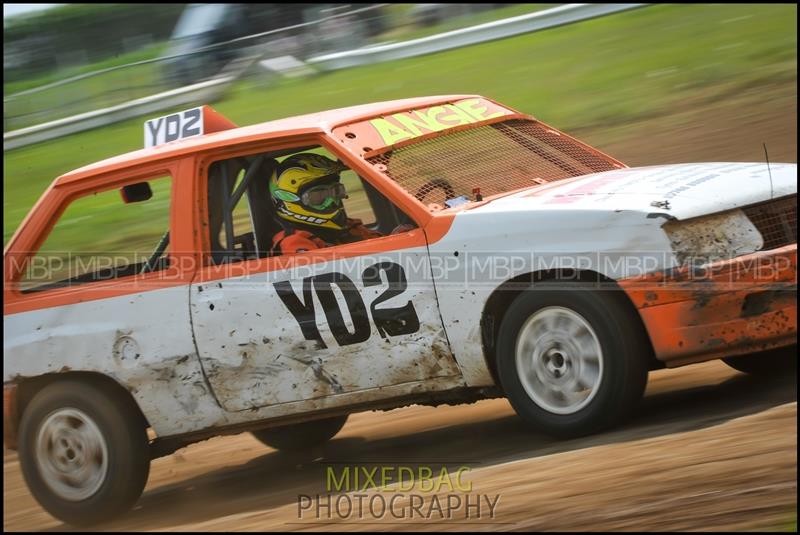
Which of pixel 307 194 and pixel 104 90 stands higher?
pixel 104 90

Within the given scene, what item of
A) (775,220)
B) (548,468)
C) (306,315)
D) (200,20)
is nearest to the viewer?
(548,468)

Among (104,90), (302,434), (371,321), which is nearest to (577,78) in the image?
(104,90)

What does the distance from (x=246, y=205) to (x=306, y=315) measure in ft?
2.50

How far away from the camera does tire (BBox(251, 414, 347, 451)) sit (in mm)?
7008

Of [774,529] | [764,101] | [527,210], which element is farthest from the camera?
[764,101]

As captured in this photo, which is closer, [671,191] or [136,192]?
[671,191]

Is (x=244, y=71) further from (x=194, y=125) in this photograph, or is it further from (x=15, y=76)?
(x=194, y=125)

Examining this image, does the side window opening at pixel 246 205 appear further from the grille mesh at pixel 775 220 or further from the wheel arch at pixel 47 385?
the grille mesh at pixel 775 220

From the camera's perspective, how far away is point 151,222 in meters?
13.4

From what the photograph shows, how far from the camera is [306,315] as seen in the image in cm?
536

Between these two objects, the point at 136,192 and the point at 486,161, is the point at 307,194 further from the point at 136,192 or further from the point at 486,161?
the point at 136,192

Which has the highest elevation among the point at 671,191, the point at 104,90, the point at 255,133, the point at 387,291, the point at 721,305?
the point at 104,90

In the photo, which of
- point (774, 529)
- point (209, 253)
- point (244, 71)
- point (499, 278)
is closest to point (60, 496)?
point (209, 253)

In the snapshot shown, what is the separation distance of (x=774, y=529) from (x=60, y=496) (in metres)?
3.69
